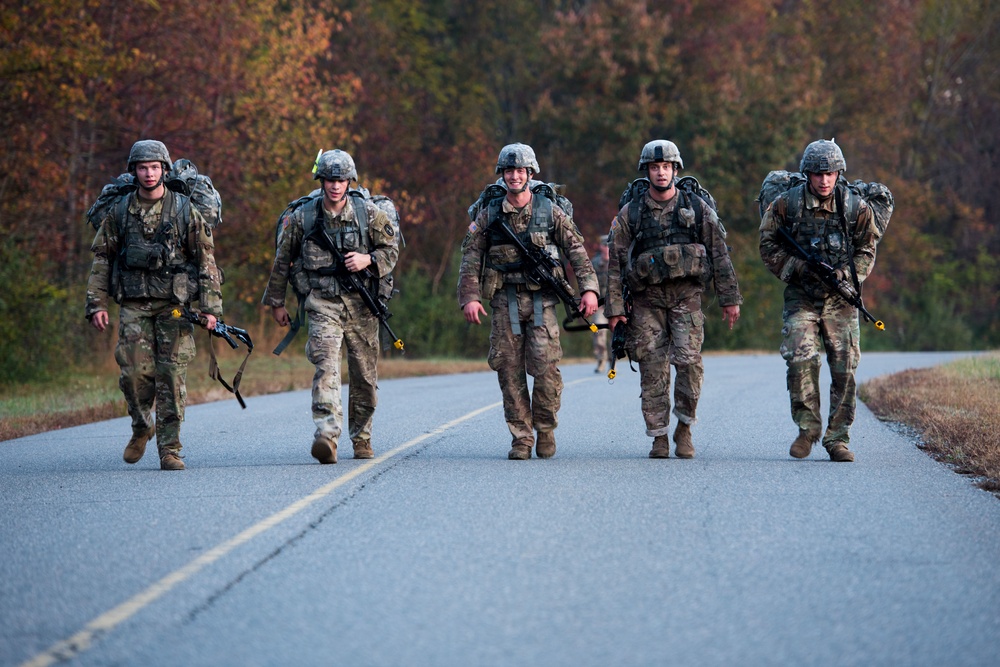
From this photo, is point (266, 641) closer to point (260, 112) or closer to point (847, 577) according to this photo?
point (847, 577)

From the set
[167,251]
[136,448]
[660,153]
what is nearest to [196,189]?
[167,251]

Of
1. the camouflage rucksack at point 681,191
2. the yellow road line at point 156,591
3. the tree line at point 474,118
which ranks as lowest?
the yellow road line at point 156,591

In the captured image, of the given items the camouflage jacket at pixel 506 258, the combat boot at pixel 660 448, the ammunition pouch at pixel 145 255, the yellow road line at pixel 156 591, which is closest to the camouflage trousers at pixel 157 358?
the ammunition pouch at pixel 145 255

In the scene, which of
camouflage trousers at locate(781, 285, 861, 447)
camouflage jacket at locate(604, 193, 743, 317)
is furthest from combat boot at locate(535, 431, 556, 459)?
camouflage trousers at locate(781, 285, 861, 447)

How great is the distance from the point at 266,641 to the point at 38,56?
15.4 meters

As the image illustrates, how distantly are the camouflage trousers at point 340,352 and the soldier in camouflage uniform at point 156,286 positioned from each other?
28.7 inches

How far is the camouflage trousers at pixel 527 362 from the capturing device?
1092 cm

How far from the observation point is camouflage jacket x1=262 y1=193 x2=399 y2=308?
10773mm

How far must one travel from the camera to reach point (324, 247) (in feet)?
35.3

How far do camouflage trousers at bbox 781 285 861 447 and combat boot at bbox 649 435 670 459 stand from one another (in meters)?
0.94

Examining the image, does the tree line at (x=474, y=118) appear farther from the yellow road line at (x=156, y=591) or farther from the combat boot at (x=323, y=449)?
the yellow road line at (x=156, y=591)

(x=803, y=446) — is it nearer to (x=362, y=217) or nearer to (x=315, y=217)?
(x=362, y=217)

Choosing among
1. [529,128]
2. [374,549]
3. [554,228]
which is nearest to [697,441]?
[554,228]

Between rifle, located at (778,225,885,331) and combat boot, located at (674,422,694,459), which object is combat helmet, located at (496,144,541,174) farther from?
combat boot, located at (674,422,694,459)
